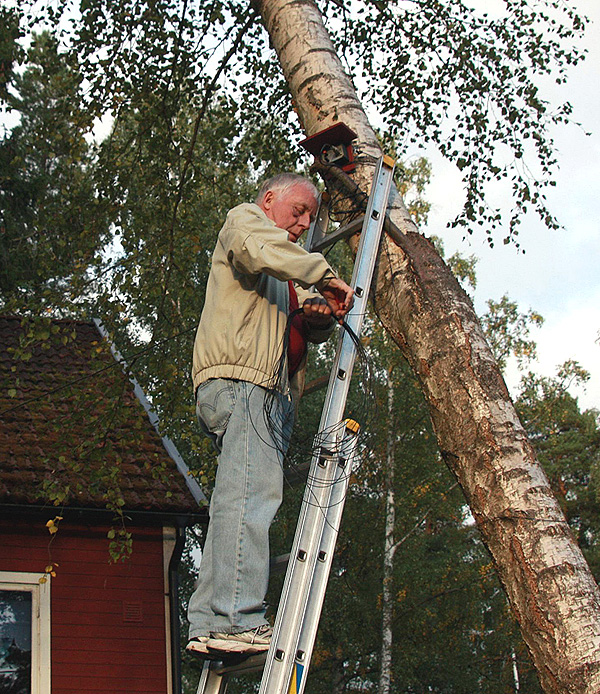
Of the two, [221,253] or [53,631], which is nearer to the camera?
[221,253]

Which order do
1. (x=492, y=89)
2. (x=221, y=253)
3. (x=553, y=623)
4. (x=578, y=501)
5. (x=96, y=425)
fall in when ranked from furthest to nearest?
(x=578, y=501), (x=492, y=89), (x=96, y=425), (x=221, y=253), (x=553, y=623)

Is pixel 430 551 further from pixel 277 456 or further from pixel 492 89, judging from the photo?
pixel 277 456

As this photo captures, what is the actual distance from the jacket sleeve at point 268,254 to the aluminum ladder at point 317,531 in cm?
39

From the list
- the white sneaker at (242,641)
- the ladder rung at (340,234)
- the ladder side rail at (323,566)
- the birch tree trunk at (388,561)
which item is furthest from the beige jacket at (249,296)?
the birch tree trunk at (388,561)

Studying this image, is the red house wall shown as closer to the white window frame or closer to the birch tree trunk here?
the white window frame

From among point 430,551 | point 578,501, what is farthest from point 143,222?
point 578,501

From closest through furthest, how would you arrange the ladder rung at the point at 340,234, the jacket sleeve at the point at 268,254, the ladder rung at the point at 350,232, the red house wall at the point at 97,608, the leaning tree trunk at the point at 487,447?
the leaning tree trunk at the point at 487,447, the jacket sleeve at the point at 268,254, the ladder rung at the point at 350,232, the ladder rung at the point at 340,234, the red house wall at the point at 97,608

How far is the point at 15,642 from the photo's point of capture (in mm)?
7188

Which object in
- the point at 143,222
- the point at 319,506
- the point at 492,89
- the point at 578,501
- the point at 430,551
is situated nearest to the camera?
the point at 319,506

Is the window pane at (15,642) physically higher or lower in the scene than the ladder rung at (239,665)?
higher

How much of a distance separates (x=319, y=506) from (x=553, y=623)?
0.82 meters

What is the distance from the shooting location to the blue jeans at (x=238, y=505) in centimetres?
293

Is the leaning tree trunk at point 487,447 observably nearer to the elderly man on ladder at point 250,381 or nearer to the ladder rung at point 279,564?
the elderly man on ladder at point 250,381

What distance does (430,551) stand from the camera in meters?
21.8
